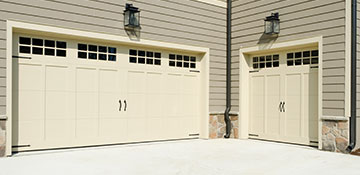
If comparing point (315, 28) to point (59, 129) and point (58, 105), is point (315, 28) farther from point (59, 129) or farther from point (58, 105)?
point (59, 129)

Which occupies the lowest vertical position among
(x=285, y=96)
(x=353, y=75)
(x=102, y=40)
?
(x=285, y=96)

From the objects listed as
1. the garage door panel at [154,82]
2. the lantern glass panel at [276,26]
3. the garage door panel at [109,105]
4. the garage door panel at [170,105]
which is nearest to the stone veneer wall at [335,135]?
the lantern glass panel at [276,26]

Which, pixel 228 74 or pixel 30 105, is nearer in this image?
pixel 30 105

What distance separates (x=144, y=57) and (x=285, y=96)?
307 centimetres

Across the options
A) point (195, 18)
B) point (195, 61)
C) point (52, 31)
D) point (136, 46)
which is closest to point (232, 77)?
point (195, 61)

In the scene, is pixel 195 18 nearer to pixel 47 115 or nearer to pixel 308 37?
pixel 308 37

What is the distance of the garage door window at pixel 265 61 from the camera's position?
7445 mm

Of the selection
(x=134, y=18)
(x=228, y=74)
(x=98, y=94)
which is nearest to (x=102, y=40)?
(x=134, y=18)

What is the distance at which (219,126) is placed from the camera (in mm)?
7906

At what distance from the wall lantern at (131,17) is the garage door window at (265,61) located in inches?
115

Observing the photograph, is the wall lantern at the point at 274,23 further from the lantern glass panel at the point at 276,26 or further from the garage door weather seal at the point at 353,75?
the garage door weather seal at the point at 353,75

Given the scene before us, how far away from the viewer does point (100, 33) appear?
627 centimetres

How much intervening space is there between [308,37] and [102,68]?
4.01m

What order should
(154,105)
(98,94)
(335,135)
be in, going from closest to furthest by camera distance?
(335,135) < (98,94) < (154,105)
